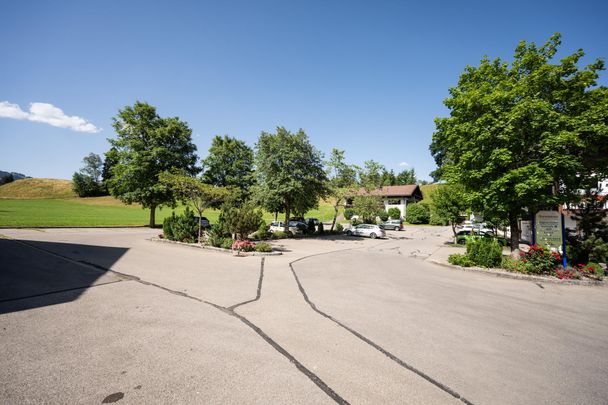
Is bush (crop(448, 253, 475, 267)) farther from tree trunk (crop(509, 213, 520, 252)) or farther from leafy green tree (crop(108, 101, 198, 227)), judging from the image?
leafy green tree (crop(108, 101, 198, 227))

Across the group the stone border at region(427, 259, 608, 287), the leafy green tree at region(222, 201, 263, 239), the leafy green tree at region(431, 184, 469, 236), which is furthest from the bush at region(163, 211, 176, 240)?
the leafy green tree at region(431, 184, 469, 236)

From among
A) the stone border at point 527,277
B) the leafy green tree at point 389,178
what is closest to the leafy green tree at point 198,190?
the stone border at point 527,277

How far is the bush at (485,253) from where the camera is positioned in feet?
→ 38.4

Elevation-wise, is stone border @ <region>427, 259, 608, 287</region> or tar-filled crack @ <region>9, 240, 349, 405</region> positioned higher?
tar-filled crack @ <region>9, 240, 349, 405</region>

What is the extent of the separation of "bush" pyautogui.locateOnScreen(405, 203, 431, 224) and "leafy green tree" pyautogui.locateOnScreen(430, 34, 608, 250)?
39.7 metres

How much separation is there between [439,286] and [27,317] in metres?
10.8

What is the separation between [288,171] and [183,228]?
10.3 metres

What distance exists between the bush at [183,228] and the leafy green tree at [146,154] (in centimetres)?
1092

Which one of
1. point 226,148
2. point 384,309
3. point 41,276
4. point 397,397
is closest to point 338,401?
point 397,397

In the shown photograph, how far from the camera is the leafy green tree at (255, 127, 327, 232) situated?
23453 millimetres

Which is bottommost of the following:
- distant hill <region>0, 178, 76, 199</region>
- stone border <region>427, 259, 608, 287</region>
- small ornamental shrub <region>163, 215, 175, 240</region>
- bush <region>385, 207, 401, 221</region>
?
stone border <region>427, 259, 608, 287</region>

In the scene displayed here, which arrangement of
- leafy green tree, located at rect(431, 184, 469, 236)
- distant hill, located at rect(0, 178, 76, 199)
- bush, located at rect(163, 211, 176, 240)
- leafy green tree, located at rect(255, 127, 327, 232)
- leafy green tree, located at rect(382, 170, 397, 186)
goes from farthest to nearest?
leafy green tree, located at rect(382, 170, 397, 186) → distant hill, located at rect(0, 178, 76, 199) → leafy green tree, located at rect(255, 127, 327, 232) → leafy green tree, located at rect(431, 184, 469, 236) → bush, located at rect(163, 211, 176, 240)

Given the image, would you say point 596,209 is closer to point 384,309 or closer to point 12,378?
point 384,309

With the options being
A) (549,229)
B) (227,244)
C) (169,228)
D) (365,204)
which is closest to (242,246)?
(227,244)
